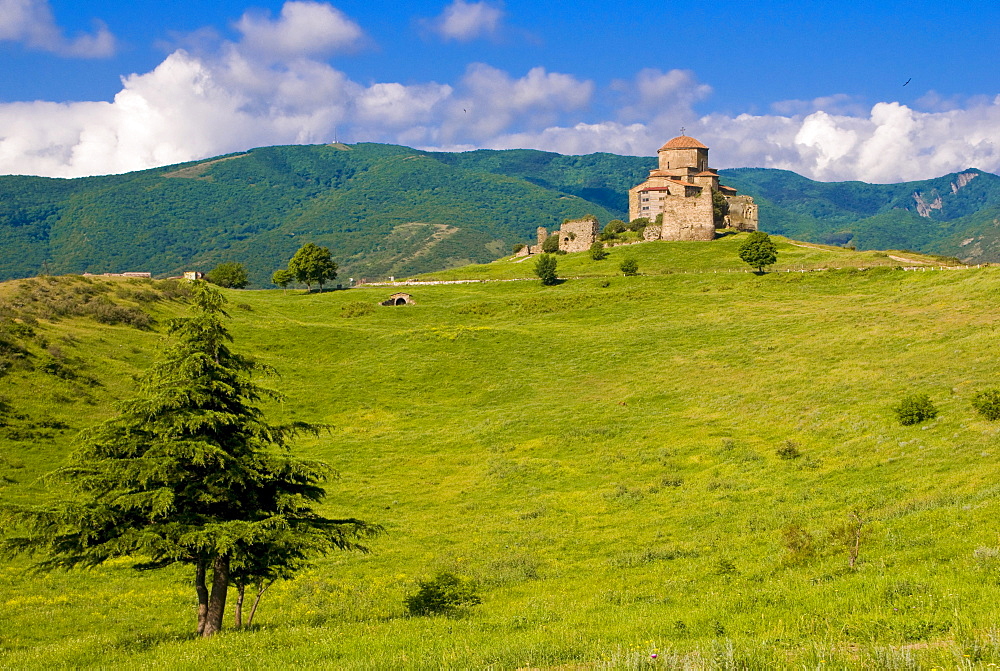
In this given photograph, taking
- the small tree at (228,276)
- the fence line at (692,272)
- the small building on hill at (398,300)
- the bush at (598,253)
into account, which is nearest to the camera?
the fence line at (692,272)

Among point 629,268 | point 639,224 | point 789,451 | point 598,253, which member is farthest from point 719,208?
point 789,451

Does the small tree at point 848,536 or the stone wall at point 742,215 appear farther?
the stone wall at point 742,215

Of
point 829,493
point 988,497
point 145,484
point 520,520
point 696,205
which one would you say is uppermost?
point 696,205

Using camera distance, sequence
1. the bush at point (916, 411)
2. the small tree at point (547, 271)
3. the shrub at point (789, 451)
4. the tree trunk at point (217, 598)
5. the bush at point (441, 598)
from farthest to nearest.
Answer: the small tree at point (547, 271) < the shrub at point (789, 451) < the bush at point (916, 411) < the bush at point (441, 598) < the tree trunk at point (217, 598)

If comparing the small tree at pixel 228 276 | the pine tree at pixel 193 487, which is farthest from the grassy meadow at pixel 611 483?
the small tree at pixel 228 276

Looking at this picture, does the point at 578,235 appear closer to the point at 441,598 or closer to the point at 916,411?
→ the point at 916,411

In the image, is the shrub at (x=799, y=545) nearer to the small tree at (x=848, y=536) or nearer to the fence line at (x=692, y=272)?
the small tree at (x=848, y=536)

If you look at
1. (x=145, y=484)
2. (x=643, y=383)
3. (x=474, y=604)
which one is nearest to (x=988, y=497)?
(x=474, y=604)

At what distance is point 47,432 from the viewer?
38.7 metres

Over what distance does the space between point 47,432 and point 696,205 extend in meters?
95.3

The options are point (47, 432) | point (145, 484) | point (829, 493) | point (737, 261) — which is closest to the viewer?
point (145, 484)

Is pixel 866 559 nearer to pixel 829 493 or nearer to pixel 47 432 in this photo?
pixel 829 493

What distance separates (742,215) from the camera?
124 meters

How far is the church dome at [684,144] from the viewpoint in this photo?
133250 millimetres
